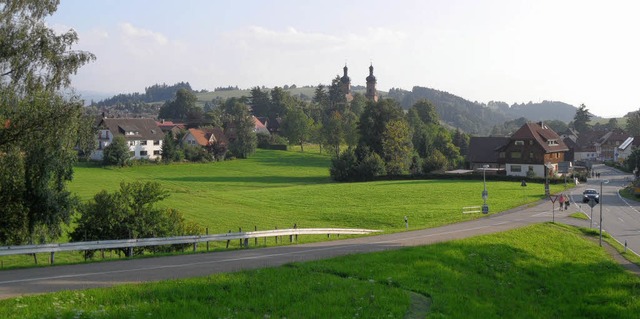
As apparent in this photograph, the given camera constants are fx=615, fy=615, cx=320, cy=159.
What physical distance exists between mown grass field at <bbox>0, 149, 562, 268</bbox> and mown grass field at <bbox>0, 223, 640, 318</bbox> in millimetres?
11097

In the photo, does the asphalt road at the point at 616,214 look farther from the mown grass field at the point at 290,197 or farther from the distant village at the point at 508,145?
the mown grass field at the point at 290,197

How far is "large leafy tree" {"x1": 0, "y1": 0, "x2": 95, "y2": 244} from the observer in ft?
81.7

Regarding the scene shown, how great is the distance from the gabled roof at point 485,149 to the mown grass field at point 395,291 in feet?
263

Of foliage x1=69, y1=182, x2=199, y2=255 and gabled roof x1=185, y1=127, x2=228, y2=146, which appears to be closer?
foliage x1=69, y1=182, x2=199, y2=255

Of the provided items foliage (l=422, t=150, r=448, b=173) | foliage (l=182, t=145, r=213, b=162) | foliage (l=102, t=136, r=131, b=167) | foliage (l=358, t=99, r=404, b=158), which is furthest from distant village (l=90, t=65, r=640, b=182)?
foliage (l=358, t=99, r=404, b=158)

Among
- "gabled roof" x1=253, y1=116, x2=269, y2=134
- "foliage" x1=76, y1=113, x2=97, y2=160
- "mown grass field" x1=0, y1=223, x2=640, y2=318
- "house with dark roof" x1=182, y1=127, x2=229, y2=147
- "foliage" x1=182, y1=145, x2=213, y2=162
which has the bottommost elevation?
"mown grass field" x1=0, y1=223, x2=640, y2=318

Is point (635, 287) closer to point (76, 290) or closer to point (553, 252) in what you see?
point (553, 252)

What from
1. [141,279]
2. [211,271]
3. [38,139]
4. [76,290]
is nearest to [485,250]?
[211,271]

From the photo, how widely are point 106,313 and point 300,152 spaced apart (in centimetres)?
12821

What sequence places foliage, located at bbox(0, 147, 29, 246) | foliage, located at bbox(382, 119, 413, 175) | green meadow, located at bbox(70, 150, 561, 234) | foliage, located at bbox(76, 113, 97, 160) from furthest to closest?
foliage, located at bbox(382, 119, 413, 175) → green meadow, located at bbox(70, 150, 561, 234) → foliage, located at bbox(76, 113, 97, 160) → foliage, located at bbox(0, 147, 29, 246)

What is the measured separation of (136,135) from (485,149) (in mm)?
65750

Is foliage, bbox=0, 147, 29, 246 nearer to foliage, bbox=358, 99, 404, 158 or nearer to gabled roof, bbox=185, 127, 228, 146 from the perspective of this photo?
foliage, bbox=358, 99, 404, 158

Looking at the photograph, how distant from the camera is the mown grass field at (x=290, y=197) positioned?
4844 cm

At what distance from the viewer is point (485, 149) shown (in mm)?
108000
